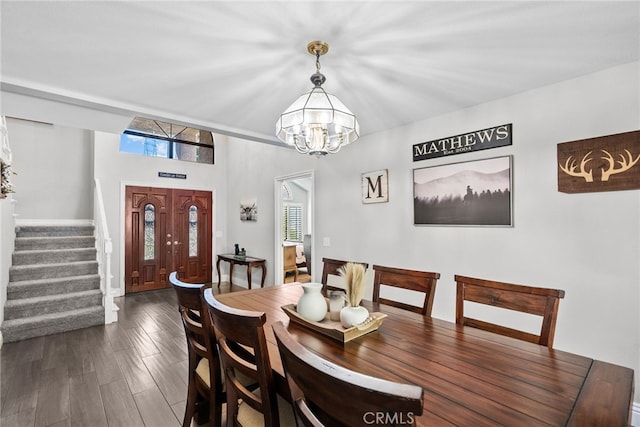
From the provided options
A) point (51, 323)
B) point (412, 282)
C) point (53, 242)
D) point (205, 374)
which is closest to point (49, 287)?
point (51, 323)

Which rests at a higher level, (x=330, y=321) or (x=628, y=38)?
(x=628, y=38)

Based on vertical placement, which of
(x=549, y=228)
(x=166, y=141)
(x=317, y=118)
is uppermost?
(x=166, y=141)

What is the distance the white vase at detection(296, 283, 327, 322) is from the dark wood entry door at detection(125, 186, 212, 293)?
16.9ft

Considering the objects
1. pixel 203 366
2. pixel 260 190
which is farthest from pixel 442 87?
pixel 260 190

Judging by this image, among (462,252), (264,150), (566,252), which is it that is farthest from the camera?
(264,150)

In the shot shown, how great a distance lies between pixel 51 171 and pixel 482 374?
6.98 m

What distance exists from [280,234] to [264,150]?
5.29 feet

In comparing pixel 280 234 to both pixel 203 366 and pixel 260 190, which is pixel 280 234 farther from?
pixel 203 366

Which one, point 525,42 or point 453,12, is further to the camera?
point 525,42

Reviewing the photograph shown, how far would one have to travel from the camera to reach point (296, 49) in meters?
1.86

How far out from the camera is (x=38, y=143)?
5.19 metres

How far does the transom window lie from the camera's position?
5.69m

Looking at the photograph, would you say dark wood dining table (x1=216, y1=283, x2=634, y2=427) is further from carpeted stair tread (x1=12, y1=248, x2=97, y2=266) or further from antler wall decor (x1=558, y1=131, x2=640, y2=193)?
carpeted stair tread (x1=12, y1=248, x2=97, y2=266)

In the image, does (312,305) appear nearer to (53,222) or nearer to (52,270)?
(52,270)
